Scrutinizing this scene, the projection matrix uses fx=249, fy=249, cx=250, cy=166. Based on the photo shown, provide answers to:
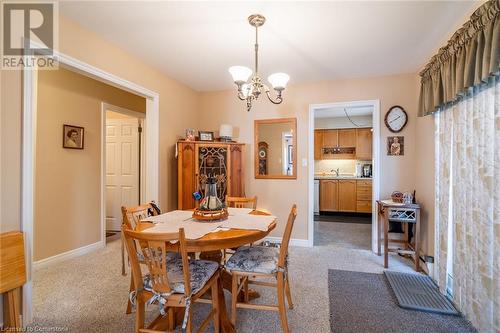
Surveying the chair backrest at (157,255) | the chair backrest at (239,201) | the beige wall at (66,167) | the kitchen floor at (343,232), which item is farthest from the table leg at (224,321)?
the beige wall at (66,167)

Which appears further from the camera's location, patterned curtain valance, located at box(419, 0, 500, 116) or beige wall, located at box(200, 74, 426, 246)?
beige wall, located at box(200, 74, 426, 246)

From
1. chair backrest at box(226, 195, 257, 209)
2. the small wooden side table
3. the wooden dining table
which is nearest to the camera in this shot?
the wooden dining table

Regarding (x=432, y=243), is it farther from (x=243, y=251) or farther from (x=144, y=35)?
(x=144, y=35)

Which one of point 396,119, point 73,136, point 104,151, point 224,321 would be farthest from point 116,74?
point 396,119

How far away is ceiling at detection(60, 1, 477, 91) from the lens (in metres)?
2.01

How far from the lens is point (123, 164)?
4355 millimetres

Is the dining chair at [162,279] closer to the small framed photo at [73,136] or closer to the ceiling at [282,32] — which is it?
the ceiling at [282,32]

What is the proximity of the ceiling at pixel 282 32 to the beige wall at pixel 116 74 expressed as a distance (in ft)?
0.40

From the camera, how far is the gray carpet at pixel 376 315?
6.05 ft

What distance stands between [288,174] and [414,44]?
221 cm

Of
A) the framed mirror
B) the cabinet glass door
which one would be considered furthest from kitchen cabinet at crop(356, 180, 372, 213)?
the cabinet glass door

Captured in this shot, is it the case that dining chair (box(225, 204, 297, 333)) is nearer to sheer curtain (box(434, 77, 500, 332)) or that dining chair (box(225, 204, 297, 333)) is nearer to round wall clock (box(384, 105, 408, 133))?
sheer curtain (box(434, 77, 500, 332))

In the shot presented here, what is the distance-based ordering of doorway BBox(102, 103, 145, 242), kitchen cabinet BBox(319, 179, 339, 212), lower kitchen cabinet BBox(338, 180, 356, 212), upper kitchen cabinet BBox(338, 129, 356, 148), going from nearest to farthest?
doorway BBox(102, 103, 145, 242)
lower kitchen cabinet BBox(338, 180, 356, 212)
kitchen cabinet BBox(319, 179, 339, 212)
upper kitchen cabinet BBox(338, 129, 356, 148)

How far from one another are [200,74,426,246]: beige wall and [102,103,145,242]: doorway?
1222 mm
